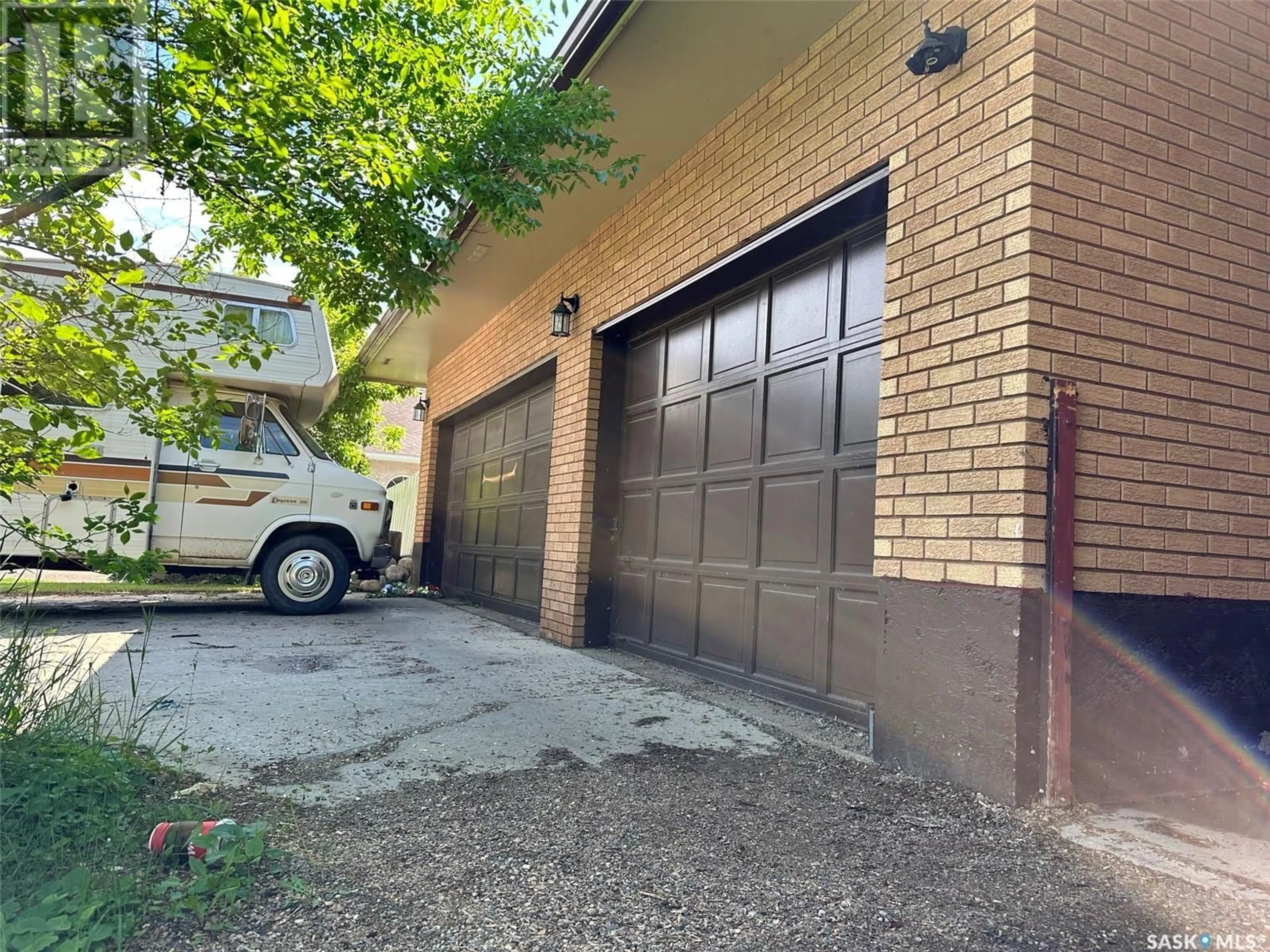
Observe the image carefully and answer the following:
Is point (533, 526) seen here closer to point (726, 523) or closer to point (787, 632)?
point (726, 523)

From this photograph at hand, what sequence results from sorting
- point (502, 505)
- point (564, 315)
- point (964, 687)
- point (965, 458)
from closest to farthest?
point (964, 687)
point (965, 458)
point (564, 315)
point (502, 505)

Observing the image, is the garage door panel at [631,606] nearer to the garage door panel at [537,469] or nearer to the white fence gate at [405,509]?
the garage door panel at [537,469]

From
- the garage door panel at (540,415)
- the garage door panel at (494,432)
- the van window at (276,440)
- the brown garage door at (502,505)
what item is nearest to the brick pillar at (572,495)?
the brown garage door at (502,505)

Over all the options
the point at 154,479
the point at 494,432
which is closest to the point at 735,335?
the point at 494,432

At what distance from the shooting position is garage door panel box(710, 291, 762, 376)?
5383 mm

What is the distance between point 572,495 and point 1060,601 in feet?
14.7

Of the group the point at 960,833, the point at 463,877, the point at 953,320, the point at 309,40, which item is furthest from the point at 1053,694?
the point at 309,40

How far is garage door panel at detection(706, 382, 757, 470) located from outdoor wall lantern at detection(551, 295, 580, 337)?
2.06 m

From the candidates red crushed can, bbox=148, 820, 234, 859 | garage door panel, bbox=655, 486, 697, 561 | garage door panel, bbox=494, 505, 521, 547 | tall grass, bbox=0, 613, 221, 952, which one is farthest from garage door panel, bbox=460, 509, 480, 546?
red crushed can, bbox=148, 820, 234, 859

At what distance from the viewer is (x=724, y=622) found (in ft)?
17.6

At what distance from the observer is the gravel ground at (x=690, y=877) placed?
2078 millimetres

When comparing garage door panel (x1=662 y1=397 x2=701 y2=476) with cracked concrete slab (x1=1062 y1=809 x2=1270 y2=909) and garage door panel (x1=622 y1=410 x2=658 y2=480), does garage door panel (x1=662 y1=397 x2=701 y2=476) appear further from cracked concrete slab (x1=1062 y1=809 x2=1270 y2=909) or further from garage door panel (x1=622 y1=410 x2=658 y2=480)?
cracked concrete slab (x1=1062 y1=809 x2=1270 y2=909)

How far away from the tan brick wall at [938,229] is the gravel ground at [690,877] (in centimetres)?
97

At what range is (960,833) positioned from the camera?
279 centimetres
